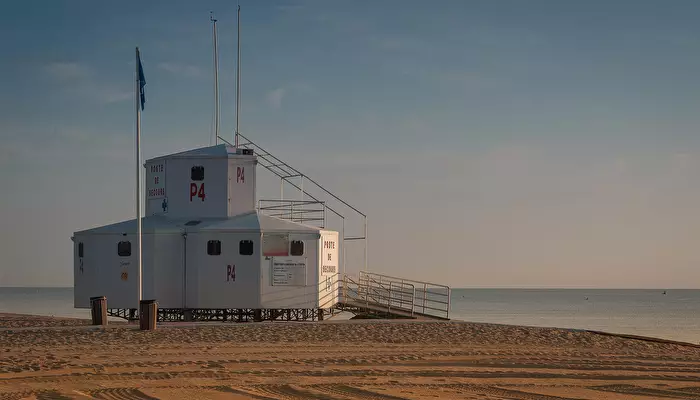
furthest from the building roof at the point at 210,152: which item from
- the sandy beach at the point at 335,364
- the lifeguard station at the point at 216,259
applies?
the sandy beach at the point at 335,364

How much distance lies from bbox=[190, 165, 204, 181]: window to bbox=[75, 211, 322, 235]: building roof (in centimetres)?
150

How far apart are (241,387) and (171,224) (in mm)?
17679

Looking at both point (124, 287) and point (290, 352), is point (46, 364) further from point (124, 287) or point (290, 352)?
point (124, 287)

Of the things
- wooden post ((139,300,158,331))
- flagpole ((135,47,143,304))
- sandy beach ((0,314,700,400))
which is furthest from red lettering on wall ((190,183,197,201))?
wooden post ((139,300,158,331))

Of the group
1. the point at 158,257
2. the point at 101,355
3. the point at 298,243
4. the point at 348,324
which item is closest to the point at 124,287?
the point at 158,257

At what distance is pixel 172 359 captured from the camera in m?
17.8

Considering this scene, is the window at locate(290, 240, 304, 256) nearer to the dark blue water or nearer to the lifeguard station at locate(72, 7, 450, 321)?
the lifeguard station at locate(72, 7, 450, 321)

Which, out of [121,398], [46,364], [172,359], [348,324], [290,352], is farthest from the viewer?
[348,324]

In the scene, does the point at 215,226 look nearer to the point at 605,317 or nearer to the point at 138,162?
the point at 138,162

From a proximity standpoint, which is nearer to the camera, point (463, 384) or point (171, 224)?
point (463, 384)

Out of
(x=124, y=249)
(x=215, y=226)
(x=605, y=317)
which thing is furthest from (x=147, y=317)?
(x=605, y=317)

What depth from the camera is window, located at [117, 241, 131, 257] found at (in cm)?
3050

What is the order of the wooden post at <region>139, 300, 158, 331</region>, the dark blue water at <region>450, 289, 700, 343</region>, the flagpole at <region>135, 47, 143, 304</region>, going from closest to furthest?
the wooden post at <region>139, 300, 158, 331</region>
the flagpole at <region>135, 47, 143, 304</region>
the dark blue water at <region>450, 289, 700, 343</region>

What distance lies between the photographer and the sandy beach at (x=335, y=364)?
14109 mm
